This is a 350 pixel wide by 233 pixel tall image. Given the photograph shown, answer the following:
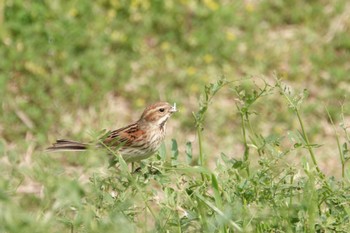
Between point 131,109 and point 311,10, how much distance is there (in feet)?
9.14

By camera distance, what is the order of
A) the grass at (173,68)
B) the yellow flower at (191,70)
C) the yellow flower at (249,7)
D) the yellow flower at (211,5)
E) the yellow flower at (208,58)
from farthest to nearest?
the yellow flower at (249,7), the yellow flower at (211,5), the yellow flower at (208,58), the yellow flower at (191,70), the grass at (173,68)

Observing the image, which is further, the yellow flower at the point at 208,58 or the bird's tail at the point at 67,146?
the yellow flower at the point at 208,58

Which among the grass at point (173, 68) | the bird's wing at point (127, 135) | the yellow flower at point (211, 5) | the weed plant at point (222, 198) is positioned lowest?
the weed plant at point (222, 198)

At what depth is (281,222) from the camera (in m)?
4.25

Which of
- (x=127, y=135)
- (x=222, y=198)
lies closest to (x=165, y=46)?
(x=127, y=135)

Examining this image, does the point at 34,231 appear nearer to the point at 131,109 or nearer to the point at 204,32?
the point at 131,109

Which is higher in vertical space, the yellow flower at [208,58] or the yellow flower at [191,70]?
the yellow flower at [208,58]

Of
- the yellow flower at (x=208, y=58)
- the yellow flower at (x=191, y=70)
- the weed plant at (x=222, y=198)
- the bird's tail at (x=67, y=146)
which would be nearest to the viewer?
the weed plant at (x=222, y=198)

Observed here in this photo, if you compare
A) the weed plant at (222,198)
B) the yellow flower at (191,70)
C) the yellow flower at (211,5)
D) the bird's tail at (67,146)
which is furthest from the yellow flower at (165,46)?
the weed plant at (222,198)

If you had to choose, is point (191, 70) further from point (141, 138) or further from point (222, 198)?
point (222, 198)

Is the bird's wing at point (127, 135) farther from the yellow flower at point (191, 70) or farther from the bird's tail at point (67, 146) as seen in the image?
the yellow flower at point (191, 70)

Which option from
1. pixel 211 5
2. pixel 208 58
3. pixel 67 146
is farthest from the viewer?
pixel 211 5

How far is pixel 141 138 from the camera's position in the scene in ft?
20.8

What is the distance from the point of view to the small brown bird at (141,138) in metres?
6.22
